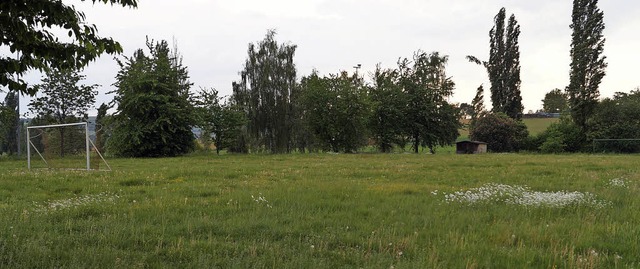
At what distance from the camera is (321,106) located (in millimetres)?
47156

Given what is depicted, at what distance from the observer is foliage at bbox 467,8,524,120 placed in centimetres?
6038

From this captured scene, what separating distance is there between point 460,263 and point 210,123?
40.4 metres

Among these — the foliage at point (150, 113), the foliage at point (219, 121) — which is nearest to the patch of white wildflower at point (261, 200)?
the foliage at point (150, 113)

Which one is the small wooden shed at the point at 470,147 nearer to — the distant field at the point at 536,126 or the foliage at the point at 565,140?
the foliage at the point at 565,140

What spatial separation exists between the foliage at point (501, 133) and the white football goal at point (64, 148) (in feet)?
155

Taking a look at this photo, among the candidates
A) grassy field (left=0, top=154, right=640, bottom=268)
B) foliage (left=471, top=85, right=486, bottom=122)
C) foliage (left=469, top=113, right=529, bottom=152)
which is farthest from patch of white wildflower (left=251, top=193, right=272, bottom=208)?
foliage (left=471, top=85, right=486, bottom=122)

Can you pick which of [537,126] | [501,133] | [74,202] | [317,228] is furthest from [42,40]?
[537,126]

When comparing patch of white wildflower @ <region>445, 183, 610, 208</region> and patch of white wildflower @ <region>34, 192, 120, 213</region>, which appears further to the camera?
patch of white wildflower @ <region>445, 183, 610, 208</region>

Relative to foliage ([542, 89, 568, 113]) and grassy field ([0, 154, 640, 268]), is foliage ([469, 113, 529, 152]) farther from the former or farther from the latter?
foliage ([542, 89, 568, 113])

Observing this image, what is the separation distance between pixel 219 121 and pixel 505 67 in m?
40.2

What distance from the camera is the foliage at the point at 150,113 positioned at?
34.1 meters

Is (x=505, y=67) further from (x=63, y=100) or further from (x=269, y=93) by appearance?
(x=63, y=100)

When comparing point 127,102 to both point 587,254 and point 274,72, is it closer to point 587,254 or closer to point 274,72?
point 274,72

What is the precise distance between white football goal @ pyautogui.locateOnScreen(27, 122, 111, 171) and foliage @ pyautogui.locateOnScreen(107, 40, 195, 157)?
8.48 meters
